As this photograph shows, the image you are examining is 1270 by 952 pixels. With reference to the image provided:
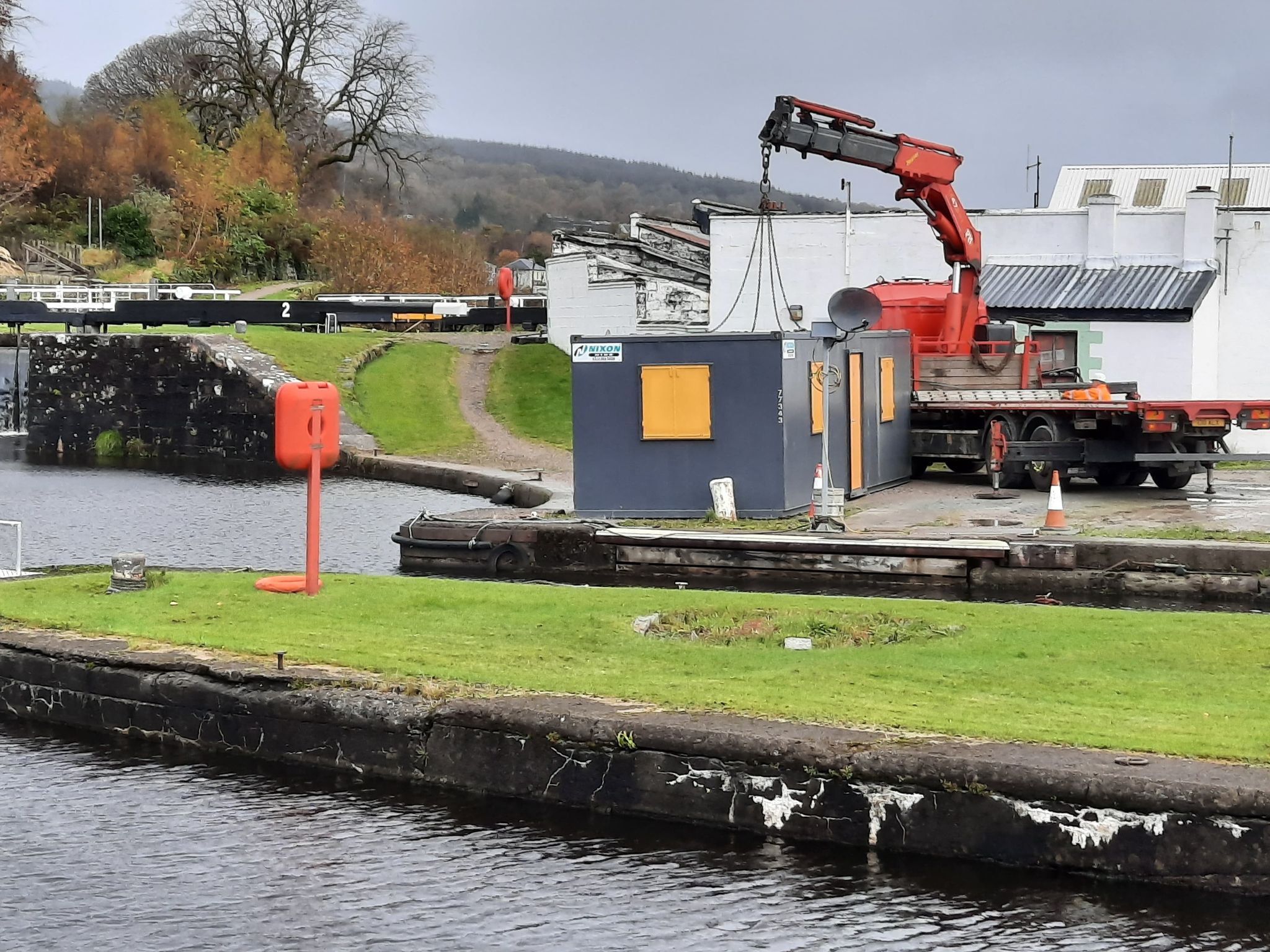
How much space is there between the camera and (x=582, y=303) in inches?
1679

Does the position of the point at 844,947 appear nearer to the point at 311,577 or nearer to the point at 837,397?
the point at 311,577

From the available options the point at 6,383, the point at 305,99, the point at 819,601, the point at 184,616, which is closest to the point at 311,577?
the point at 184,616

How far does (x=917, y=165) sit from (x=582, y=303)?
17618 millimetres

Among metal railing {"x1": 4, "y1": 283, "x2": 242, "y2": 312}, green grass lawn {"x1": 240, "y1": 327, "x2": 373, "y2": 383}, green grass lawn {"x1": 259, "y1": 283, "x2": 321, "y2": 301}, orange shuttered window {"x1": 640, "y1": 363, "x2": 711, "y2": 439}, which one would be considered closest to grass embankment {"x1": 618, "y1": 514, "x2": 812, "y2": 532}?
orange shuttered window {"x1": 640, "y1": 363, "x2": 711, "y2": 439}

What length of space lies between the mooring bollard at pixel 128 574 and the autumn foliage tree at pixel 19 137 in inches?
2259

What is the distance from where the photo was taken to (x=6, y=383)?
141ft

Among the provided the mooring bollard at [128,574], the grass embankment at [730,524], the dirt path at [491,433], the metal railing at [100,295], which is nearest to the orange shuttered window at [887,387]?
the grass embankment at [730,524]

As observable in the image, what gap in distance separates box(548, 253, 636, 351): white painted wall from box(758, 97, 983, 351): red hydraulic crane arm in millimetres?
14953

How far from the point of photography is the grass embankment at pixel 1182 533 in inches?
678

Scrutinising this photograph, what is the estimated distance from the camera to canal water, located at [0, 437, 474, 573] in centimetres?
1994

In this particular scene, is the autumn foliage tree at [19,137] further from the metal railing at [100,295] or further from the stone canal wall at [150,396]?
the stone canal wall at [150,396]

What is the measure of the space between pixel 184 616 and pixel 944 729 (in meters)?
6.27

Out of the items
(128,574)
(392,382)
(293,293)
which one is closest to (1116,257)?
(392,382)

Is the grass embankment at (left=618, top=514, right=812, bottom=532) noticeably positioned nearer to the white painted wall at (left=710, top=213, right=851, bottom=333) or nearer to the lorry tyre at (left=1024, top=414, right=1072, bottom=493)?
the lorry tyre at (left=1024, top=414, right=1072, bottom=493)
